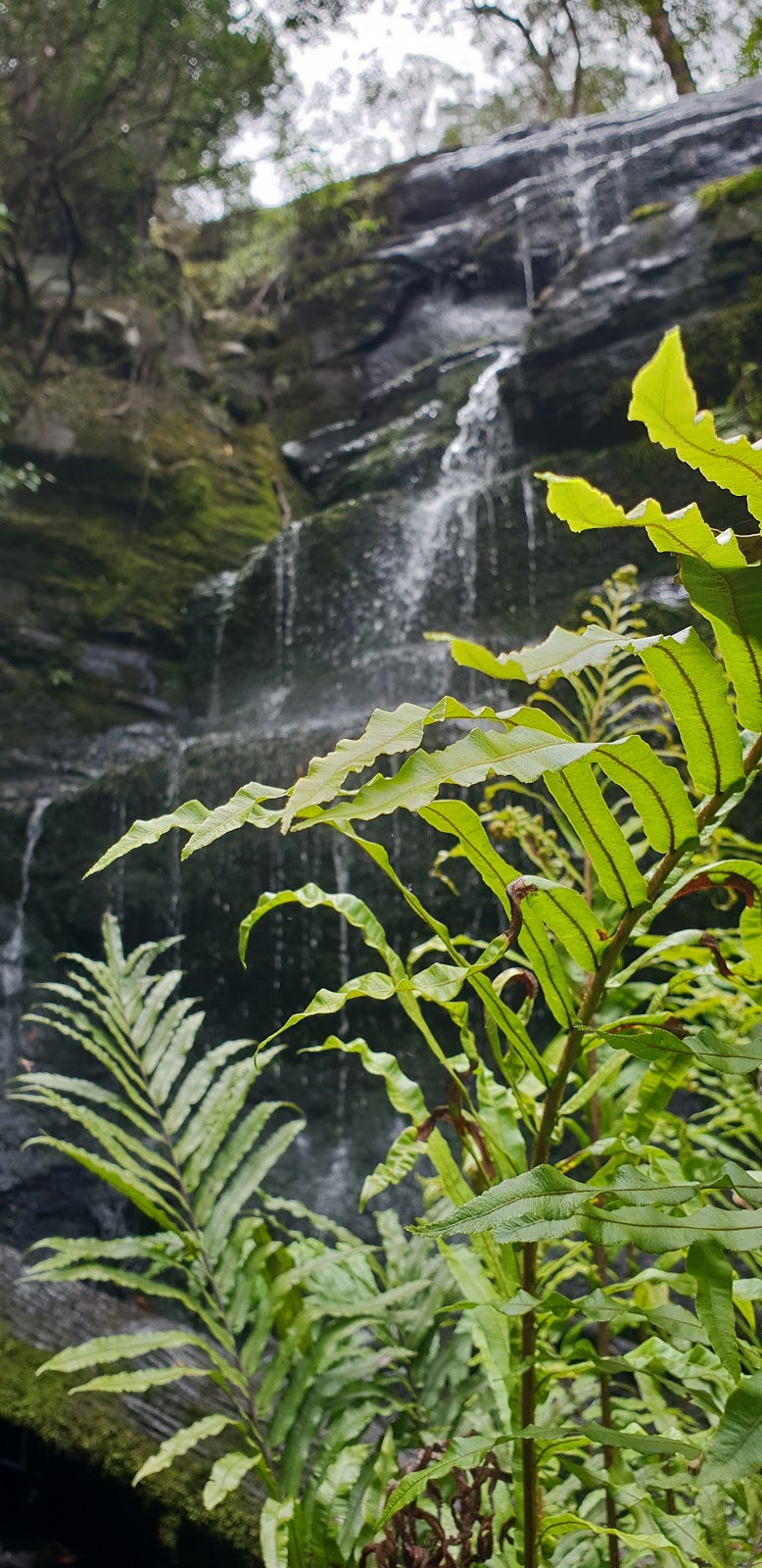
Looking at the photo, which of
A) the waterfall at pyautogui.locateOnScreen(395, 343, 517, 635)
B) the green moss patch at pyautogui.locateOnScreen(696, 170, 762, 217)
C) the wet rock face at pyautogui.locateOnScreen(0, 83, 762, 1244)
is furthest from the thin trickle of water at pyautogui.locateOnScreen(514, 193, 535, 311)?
the green moss patch at pyautogui.locateOnScreen(696, 170, 762, 217)

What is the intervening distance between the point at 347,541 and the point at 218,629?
3.87 ft

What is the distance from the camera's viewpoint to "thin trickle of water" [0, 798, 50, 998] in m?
5.08

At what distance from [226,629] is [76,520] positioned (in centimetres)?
155

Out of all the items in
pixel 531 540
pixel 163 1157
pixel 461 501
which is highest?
pixel 461 501

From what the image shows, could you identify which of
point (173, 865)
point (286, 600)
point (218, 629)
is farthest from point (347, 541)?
point (173, 865)

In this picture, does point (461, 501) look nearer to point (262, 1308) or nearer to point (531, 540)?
point (531, 540)

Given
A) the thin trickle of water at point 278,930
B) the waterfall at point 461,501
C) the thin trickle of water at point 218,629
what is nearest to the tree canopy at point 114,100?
the thin trickle of water at point 218,629

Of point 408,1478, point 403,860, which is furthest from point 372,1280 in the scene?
point 403,860

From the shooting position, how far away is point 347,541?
22.2 feet

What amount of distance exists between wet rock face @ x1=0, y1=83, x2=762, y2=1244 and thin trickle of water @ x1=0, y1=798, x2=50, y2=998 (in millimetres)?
14

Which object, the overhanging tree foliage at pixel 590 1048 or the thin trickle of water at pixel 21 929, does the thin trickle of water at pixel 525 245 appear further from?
the overhanging tree foliage at pixel 590 1048

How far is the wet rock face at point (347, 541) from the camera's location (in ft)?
15.1

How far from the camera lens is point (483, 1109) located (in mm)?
1164

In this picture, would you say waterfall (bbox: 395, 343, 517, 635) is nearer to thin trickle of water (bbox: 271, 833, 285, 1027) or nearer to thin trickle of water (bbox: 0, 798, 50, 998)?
thin trickle of water (bbox: 271, 833, 285, 1027)
